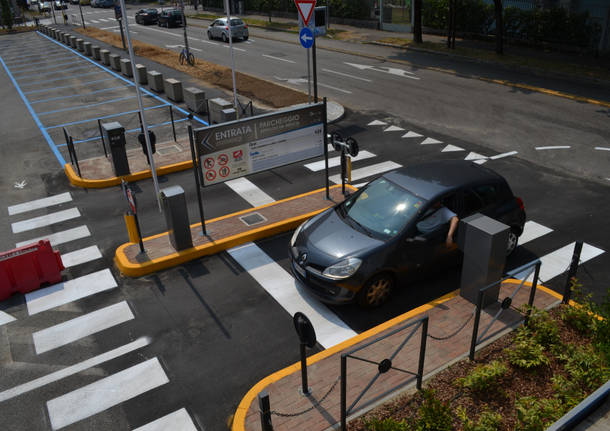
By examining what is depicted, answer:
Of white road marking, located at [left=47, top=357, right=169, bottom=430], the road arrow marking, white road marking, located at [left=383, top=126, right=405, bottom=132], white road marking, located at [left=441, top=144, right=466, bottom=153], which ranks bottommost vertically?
white road marking, located at [left=47, top=357, right=169, bottom=430]

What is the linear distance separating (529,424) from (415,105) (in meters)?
14.9

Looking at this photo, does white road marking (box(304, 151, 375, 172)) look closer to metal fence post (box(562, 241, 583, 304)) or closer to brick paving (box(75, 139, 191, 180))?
brick paving (box(75, 139, 191, 180))

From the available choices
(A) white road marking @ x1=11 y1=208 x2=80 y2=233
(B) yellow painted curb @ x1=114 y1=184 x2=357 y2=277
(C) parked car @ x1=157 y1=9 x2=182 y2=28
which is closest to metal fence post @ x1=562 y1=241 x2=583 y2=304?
(B) yellow painted curb @ x1=114 y1=184 x2=357 y2=277

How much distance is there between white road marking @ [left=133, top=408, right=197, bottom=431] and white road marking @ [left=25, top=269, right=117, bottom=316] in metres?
3.31

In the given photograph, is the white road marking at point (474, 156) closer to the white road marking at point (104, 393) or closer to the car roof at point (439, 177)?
the car roof at point (439, 177)

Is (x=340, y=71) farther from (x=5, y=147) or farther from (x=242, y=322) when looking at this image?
(x=242, y=322)

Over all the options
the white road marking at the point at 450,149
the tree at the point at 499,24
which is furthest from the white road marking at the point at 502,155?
the tree at the point at 499,24

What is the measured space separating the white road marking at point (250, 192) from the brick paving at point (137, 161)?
2230mm

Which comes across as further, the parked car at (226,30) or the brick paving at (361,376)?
the parked car at (226,30)

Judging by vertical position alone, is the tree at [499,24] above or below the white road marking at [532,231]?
above

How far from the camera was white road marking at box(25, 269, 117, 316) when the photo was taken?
27.2 ft

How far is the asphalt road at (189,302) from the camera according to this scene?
251 inches

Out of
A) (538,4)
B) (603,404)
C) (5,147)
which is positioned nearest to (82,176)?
(5,147)

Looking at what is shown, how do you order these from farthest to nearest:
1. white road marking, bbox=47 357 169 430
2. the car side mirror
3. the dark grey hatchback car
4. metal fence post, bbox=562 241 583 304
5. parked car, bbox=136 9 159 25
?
parked car, bbox=136 9 159 25 < the car side mirror < the dark grey hatchback car < metal fence post, bbox=562 241 583 304 < white road marking, bbox=47 357 169 430
